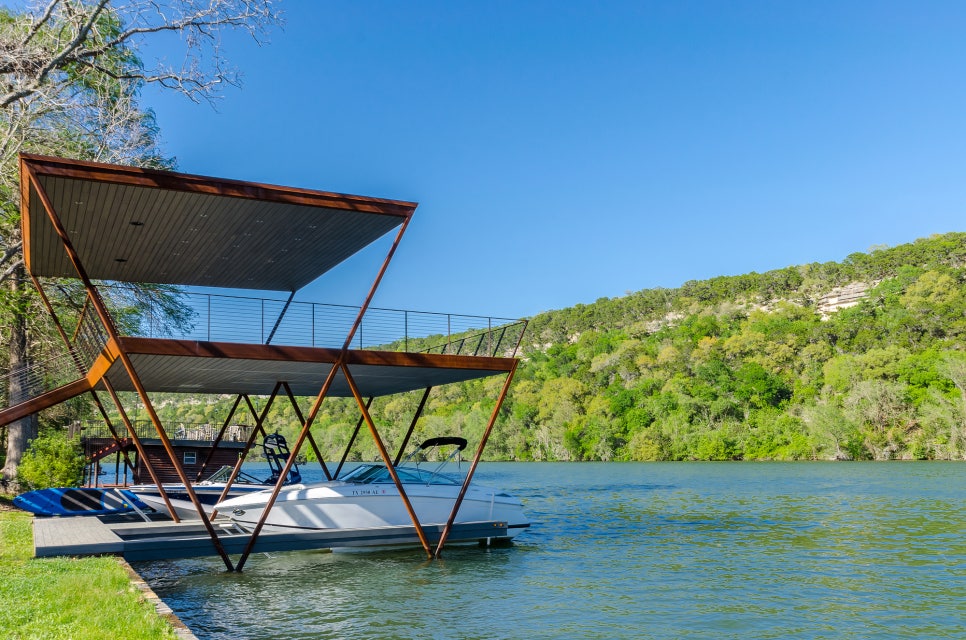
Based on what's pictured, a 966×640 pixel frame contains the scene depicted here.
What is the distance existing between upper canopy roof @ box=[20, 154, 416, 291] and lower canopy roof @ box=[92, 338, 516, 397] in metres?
2.29

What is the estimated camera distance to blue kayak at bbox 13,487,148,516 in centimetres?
1831

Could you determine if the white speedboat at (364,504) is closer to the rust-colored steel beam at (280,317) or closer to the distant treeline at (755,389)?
the rust-colored steel beam at (280,317)

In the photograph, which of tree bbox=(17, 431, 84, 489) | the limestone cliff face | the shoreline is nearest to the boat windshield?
the shoreline

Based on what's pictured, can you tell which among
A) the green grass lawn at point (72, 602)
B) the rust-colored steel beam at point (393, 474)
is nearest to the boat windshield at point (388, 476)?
the rust-colored steel beam at point (393, 474)

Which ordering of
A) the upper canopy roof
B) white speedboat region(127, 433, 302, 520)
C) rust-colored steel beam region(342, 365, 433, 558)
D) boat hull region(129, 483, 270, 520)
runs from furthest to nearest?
1. white speedboat region(127, 433, 302, 520)
2. boat hull region(129, 483, 270, 520)
3. rust-colored steel beam region(342, 365, 433, 558)
4. the upper canopy roof

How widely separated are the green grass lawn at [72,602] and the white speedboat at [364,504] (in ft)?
16.1

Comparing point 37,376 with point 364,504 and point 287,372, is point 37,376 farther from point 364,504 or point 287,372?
point 364,504

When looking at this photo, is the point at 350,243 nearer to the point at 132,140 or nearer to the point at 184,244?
the point at 184,244

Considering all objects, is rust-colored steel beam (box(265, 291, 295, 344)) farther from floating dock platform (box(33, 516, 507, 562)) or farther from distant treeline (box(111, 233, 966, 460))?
distant treeline (box(111, 233, 966, 460))

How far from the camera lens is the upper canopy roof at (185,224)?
11883mm

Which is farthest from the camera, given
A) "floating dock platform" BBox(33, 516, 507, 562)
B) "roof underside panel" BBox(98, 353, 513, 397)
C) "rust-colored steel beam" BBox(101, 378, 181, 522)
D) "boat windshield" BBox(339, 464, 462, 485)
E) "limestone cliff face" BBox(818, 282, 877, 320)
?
"limestone cliff face" BBox(818, 282, 877, 320)

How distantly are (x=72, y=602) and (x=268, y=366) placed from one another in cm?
714

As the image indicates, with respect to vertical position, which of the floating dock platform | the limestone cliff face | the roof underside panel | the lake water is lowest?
the lake water

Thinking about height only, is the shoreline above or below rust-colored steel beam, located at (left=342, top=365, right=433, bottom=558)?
below
